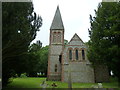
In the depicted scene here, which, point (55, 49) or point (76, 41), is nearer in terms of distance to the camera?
point (76, 41)

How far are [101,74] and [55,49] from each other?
458 inches

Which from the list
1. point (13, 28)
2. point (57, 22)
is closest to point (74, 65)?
point (57, 22)

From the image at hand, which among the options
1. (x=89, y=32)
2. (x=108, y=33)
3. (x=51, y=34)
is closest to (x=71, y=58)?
(x=89, y=32)

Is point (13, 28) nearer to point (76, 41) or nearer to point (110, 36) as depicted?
point (110, 36)

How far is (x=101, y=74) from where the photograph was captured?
24.5m

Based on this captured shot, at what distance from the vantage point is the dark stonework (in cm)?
2405

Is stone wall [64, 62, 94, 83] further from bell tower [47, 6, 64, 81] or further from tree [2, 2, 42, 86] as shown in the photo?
tree [2, 2, 42, 86]

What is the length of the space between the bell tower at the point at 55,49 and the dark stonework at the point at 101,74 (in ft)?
26.1

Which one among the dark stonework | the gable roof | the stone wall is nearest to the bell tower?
the stone wall

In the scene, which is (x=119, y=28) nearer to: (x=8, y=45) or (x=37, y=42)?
(x=37, y=42)

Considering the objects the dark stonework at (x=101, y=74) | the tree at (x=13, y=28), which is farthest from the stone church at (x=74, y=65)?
the tree at (x=13, y=28)

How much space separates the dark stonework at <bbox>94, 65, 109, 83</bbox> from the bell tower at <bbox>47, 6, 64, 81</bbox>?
7963mm

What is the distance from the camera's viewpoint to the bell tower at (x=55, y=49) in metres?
27.2

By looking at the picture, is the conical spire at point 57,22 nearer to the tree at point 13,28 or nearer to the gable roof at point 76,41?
the gable roof at point 76,41
